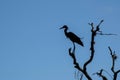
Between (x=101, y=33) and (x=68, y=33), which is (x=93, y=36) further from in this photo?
(x=68, y=33)

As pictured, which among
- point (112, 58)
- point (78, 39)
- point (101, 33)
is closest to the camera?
point (101, 33)

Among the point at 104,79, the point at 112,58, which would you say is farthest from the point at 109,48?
the point at 104,79

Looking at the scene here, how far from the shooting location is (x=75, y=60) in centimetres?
1385

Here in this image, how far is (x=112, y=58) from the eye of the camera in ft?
47.0

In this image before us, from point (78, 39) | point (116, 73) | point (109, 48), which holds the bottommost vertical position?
point (116, 73)

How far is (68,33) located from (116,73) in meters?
4.08

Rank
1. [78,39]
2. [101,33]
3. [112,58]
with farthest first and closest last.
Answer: [78,39]
[112,58]
[101,33]

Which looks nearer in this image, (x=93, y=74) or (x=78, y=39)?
(x=93, y=74)

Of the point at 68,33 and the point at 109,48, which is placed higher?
the point at 68,33

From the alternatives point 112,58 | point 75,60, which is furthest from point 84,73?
point 112,58

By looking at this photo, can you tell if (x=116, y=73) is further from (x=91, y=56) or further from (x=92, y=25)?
(x=92, y=25)

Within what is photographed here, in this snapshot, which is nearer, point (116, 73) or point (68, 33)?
point (116, 73)

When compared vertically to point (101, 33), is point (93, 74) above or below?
below

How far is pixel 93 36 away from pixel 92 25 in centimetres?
47
